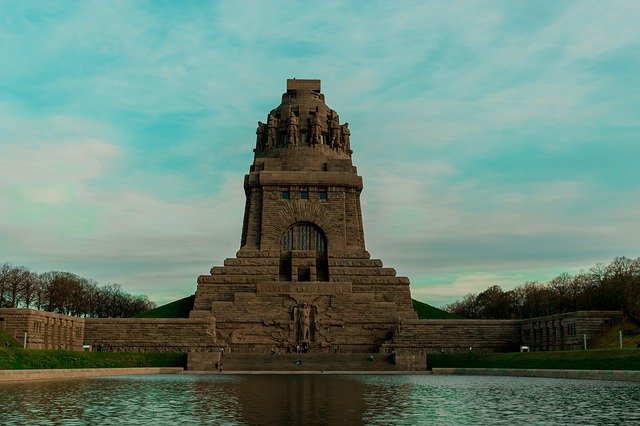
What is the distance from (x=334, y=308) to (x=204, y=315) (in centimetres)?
858

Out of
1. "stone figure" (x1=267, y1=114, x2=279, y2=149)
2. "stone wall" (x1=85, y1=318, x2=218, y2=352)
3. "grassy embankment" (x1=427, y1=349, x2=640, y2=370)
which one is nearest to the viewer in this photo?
"grassy embankment" (x1=427, y1=349, x2=640, y2=370)

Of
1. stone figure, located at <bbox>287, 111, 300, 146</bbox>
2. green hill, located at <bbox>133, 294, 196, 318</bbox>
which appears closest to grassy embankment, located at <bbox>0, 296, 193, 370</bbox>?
green hill, located at <bbox>133, 294, 196, 318</bbox>

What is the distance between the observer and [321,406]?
15.5m

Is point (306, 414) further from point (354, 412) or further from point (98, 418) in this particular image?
point (98, 418)

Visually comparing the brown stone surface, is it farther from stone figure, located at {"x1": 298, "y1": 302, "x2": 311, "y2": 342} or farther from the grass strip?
the grass strip

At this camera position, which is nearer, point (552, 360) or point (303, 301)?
point (552, 360)

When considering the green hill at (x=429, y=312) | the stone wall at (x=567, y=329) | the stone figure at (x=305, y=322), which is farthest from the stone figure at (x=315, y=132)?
the stone wall at (x=567, y=329)

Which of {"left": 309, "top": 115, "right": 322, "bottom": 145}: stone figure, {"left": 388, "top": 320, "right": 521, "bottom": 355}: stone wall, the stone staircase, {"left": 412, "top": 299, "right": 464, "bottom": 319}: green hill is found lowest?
the stone staircase

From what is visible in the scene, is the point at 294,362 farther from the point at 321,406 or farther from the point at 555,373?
the point at 321,406

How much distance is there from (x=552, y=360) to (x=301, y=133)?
1436 inches

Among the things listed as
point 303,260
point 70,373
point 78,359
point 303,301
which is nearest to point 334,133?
point 303,260

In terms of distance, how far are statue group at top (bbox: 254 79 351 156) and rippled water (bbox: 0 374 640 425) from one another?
4366 centimetres

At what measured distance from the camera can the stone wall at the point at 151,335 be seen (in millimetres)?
48500

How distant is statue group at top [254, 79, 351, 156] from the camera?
6353 centimetres
